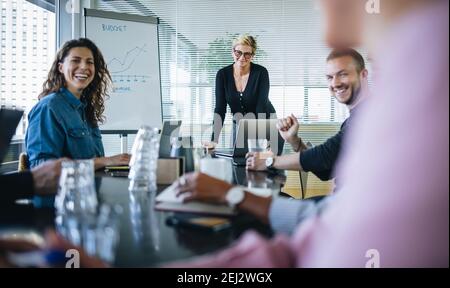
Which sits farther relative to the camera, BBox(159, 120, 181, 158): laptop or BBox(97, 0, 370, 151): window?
BBox(97, 0, 370, 151): window

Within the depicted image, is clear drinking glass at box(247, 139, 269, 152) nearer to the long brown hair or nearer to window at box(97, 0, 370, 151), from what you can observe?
the long brown hair

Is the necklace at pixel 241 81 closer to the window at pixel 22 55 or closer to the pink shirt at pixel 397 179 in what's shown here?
the window at pixel 22 55

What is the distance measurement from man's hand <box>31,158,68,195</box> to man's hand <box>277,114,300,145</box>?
1.23m

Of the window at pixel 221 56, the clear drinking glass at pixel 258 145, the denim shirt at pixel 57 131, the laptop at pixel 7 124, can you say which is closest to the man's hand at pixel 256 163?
the clear drinking glass at pixel 258 145

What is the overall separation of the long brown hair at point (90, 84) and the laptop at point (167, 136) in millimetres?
382

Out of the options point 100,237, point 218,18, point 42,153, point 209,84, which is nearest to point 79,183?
point 100,237

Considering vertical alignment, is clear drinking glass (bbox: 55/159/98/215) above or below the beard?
below

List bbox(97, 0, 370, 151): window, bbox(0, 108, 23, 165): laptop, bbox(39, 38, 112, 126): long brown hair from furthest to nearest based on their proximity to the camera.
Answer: bbox(97, 0, 370, 151): window, bbox(39, 38, 112, 126): long brown hair, bbox(0, 108, 23, 165): laptop

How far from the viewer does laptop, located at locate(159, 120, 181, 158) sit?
160cm

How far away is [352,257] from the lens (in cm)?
68

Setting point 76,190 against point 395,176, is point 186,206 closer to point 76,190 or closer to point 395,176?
point 76,190

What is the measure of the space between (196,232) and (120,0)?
9.81ft

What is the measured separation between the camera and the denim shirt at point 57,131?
1721mm

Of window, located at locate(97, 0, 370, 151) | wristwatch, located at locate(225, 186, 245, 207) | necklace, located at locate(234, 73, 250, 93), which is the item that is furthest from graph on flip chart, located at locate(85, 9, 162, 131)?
wristwatch, located at locate(225, 186, 245, 207)
